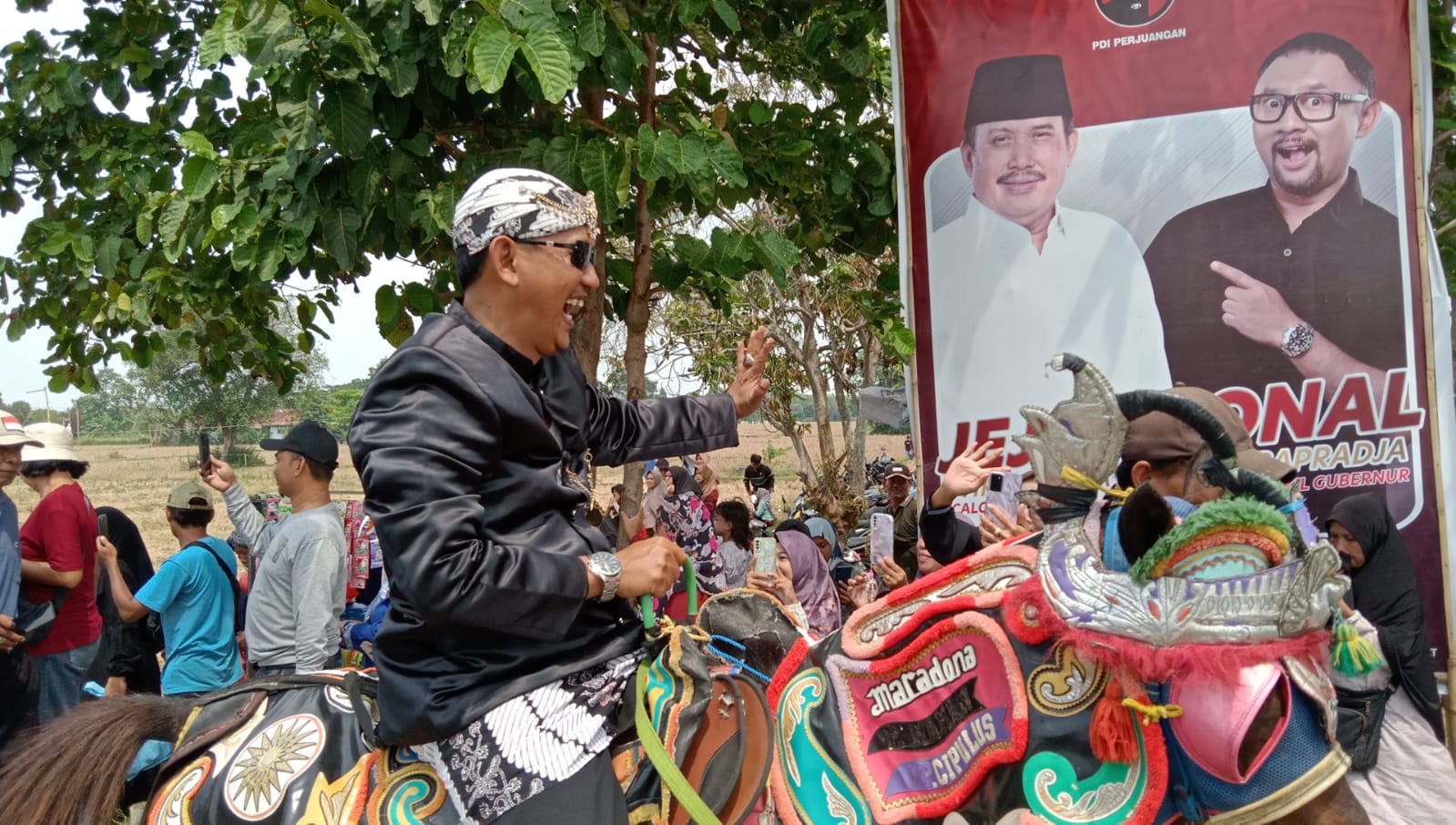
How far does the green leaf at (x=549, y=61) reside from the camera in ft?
10.6

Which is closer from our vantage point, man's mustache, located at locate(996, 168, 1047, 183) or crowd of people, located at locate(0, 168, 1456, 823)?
crowd of people, located at locate(0, 168, 1456, 823)

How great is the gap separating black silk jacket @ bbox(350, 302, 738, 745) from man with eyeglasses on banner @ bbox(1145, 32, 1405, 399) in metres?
3.18

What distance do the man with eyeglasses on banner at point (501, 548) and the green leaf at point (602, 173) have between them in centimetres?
133

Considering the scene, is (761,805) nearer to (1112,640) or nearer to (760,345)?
(1112,640)

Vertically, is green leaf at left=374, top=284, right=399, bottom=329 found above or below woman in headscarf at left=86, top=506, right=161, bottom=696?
above

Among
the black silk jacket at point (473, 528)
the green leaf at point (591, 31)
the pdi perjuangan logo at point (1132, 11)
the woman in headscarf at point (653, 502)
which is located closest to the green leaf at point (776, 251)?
the green leaf at point (591, 31)

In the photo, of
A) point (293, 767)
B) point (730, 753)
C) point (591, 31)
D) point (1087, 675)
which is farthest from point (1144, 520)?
point (591, 31)

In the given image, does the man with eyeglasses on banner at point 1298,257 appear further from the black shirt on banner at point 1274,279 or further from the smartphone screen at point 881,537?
the smartphone screen at point 881,537

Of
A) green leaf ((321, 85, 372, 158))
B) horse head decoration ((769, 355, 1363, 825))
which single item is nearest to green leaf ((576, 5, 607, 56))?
green leaf ((321, 85, 372, 158))

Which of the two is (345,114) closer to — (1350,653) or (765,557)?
(765,557)

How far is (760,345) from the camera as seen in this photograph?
2889 millimetres

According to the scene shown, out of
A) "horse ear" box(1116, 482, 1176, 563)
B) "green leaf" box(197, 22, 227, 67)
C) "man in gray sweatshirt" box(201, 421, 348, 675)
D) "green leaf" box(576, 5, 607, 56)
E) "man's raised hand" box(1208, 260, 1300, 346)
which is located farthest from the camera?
"man in gray sweatshirt" box(201, 421, 348, 675)

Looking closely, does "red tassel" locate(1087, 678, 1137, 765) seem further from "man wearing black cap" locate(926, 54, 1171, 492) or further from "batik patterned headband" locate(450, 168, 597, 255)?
"man wearing black cap" locate(926, 54, 1171, 492)

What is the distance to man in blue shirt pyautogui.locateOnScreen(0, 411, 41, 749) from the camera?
16.1ft
